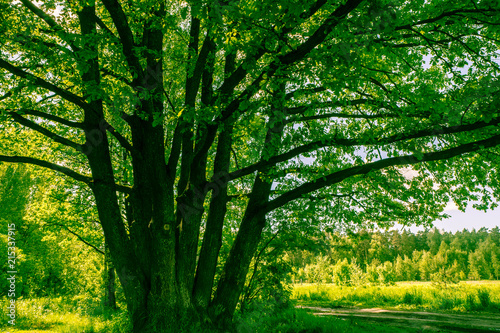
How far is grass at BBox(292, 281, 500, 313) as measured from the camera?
16.8 metres

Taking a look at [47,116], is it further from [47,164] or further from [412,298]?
[412,298]

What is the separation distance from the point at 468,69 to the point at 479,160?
6.81 ft

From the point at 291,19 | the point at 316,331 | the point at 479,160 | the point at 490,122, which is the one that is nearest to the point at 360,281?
the point at 316,331

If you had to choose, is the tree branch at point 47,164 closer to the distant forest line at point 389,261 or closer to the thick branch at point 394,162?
the thick branch at point 394,162

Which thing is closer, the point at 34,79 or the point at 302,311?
the point at 34,79

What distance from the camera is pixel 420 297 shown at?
20.7 meters

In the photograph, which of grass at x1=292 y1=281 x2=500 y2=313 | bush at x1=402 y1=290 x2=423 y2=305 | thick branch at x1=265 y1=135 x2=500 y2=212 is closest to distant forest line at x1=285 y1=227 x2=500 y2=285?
thick branch at x1=265 y1=135 x2=500 y2=212

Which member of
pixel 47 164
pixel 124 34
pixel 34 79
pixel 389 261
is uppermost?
pixel 124 34

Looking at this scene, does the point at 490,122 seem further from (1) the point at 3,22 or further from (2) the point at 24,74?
(1) the point at 3,22

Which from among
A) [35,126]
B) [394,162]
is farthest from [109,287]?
[394,162]

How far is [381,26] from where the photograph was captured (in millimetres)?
3904

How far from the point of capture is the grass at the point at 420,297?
1678 cm

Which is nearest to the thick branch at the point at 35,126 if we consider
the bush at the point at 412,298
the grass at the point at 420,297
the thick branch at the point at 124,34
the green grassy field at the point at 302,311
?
the thick branch at the point at 124,34

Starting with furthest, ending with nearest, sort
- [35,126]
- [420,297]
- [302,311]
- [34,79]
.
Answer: [420,297] → [302,311] → [35,126] → [34,79]
